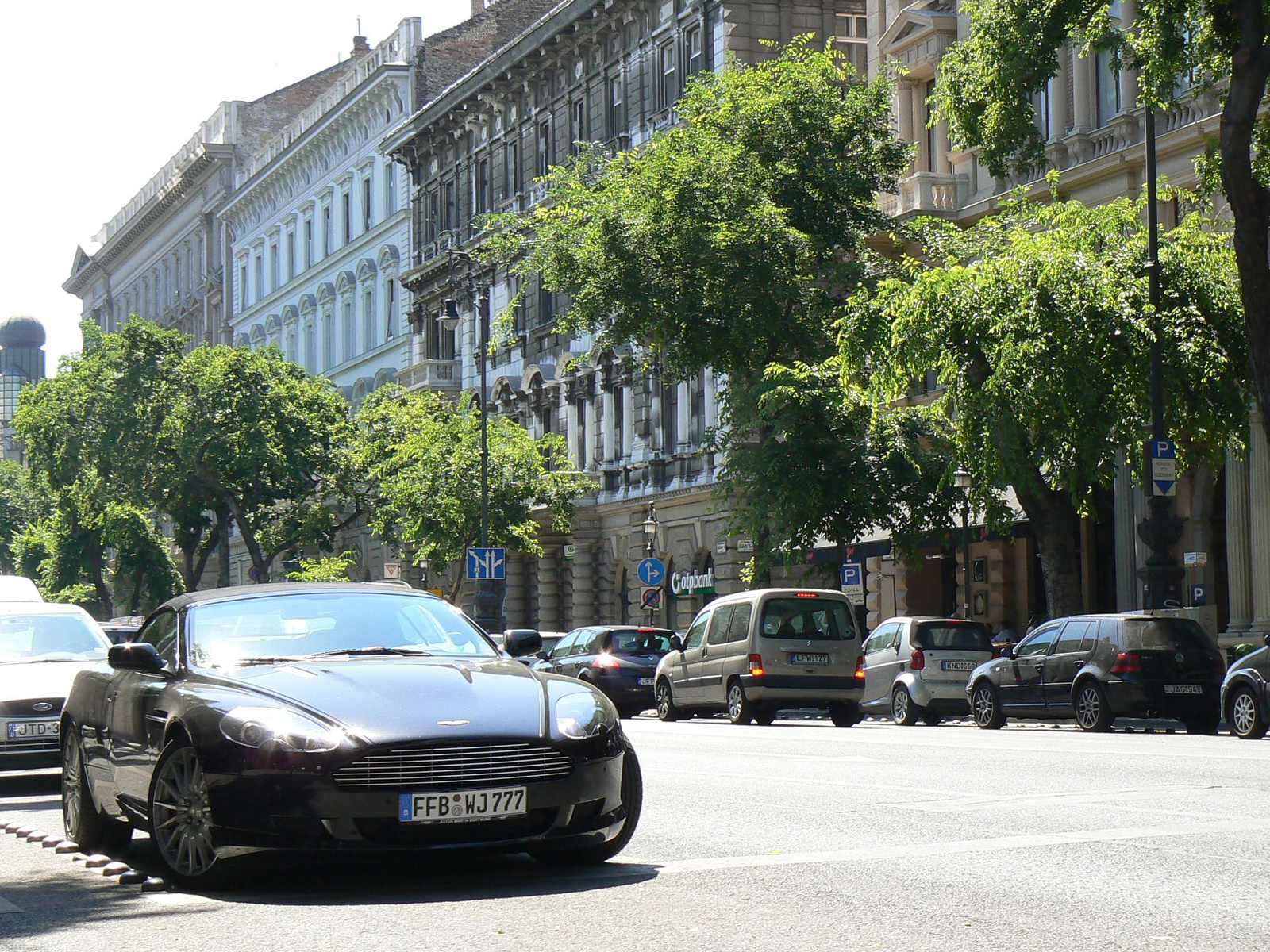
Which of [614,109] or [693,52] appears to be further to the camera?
[614,109]

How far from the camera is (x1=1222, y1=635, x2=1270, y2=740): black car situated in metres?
21.7

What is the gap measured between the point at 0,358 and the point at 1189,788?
19757 cm

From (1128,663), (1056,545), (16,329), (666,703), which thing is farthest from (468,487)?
(16,329)

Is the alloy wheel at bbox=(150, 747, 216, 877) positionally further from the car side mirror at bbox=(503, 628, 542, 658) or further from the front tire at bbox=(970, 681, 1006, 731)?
the front tire at bbox=(970, 681, 1006, 731)

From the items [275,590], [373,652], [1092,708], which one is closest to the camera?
[373,652]

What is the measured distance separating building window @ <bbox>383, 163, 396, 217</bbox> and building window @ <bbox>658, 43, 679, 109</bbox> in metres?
22.0

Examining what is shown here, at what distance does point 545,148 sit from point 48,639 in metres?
41.8

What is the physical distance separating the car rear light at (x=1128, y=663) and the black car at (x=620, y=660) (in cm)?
1040

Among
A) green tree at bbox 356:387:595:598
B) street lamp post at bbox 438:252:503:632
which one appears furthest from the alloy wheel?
green tree at bbox 356:387:595:598

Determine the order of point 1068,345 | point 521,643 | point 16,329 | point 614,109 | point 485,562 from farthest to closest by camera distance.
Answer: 1. point 16,329
2. point 614,109
3. point 485,562
4. point 1068,345
5. point 521,643

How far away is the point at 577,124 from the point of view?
182 feet

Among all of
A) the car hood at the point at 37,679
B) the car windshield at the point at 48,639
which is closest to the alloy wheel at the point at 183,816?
the car hood at the point at 37,679

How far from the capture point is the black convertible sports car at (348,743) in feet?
27.9

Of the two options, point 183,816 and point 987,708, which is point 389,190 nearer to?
point 987,708
